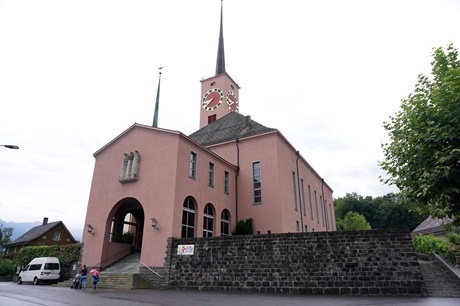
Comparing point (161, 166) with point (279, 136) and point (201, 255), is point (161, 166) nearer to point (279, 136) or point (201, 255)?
point (201, 255)

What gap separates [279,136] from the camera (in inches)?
958

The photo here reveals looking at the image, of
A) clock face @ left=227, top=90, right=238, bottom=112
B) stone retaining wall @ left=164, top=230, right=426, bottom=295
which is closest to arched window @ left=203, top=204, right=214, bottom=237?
stone retaining wall @ left=164, top=230, right=426, bottom=295

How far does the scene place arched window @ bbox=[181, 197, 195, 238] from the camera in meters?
17.7

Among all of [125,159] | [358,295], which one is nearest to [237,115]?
[125,159]

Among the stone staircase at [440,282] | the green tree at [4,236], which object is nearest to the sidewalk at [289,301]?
the stone staircase at [440,282]

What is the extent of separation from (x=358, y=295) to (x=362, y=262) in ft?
4.15

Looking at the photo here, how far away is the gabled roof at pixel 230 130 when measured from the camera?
26047 mm

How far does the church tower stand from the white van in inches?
803

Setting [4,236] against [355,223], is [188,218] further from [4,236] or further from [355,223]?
[4,236]

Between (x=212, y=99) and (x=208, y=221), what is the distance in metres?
19.3

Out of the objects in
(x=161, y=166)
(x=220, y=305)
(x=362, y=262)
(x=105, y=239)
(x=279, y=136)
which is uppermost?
(x=279, y=136)

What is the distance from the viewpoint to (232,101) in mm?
36219

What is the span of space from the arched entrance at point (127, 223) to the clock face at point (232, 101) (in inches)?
676

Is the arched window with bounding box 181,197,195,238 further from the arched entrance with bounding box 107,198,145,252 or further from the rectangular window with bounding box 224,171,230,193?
the rectangular window with bounding box 224,171,230,193
